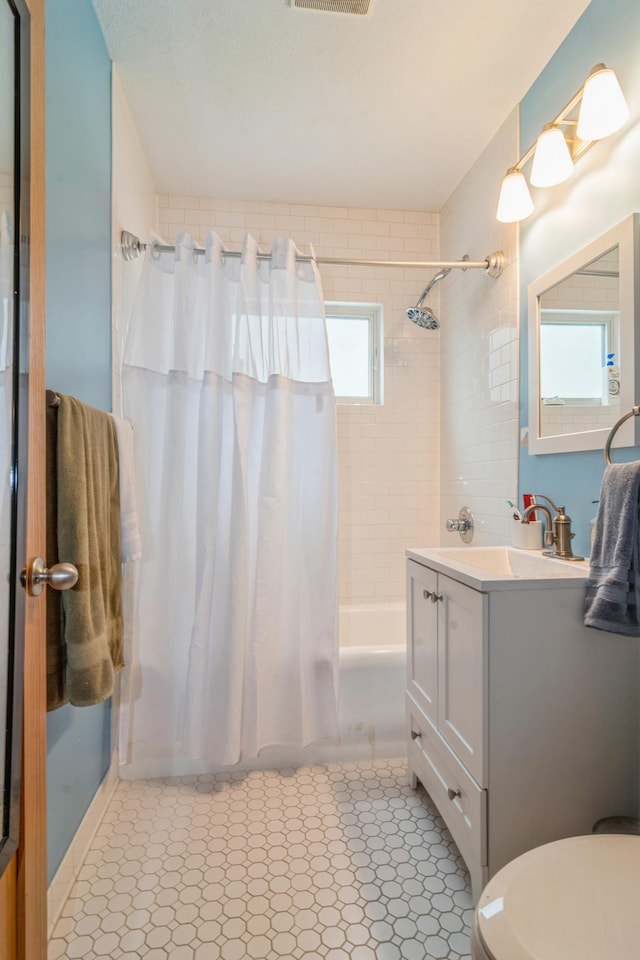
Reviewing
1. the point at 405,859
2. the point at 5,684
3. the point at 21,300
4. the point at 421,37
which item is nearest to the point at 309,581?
the point at 405,859

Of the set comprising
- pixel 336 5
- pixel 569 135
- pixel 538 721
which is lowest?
pixel 538 721

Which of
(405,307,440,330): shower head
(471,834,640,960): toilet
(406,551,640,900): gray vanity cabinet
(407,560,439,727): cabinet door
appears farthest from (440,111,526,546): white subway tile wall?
(471,834,640,960): toilet

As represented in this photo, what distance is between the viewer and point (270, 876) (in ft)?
4.63

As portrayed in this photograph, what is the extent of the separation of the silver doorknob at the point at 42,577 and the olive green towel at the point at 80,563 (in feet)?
0.97

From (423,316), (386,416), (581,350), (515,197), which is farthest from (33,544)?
(386,416)

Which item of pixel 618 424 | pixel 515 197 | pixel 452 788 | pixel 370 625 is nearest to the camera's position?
pixel 618 424

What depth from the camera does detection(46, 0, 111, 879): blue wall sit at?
1.28 m

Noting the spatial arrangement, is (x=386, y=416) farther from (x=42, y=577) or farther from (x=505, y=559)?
(x=42, y=577)

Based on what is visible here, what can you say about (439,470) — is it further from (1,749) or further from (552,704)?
(1,749)

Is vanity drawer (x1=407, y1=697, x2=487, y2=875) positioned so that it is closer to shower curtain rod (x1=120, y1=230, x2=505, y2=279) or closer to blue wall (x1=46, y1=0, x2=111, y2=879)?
blue wall (x1=46, y1=0, x2=111, y2=879)

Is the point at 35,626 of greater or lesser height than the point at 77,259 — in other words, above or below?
below

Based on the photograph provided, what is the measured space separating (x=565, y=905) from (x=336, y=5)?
228 cm

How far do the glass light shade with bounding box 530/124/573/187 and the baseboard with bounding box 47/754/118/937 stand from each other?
94.0 inches

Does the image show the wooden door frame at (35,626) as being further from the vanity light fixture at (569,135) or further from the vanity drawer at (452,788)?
the vanity light fixture at (569,135)
